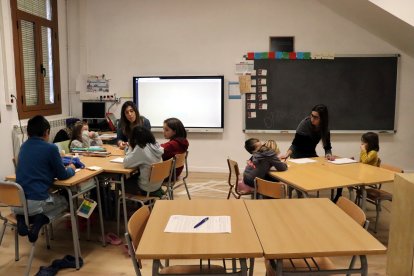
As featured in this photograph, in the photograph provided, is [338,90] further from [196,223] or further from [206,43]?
[196,223]

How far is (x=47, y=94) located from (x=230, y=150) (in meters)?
3.14

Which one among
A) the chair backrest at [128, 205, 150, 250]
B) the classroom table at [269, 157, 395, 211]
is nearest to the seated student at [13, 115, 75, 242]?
the chair backrest at [128, 205, 150, 250]

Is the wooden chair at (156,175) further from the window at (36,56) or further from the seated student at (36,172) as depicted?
the window at (36,56)

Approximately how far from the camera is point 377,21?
212 inches

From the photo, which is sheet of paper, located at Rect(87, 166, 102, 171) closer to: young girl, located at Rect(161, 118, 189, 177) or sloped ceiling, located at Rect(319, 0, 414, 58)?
young girl, located at Rect(161, 118, 189, 177)

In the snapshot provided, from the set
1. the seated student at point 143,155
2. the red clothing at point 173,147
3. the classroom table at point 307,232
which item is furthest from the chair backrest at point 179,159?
the classroom table at point 307,232

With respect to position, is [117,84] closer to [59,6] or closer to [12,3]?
[59,6]

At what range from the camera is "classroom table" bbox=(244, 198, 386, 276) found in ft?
5.35

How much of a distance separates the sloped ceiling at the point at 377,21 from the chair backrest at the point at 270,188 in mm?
3233

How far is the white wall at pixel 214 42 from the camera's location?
591 cm

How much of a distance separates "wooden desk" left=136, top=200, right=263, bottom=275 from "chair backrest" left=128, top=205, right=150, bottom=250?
60mm

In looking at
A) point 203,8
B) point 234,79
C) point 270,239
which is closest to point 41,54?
point 203,8

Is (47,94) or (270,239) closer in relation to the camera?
(270,239)

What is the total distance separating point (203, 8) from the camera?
611 centimetres
